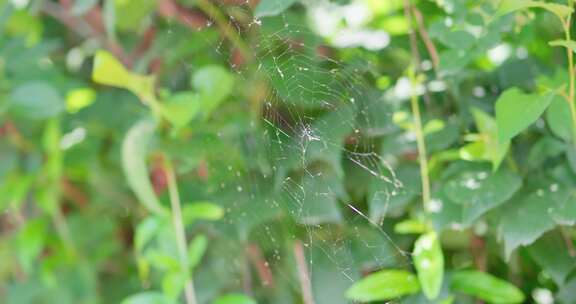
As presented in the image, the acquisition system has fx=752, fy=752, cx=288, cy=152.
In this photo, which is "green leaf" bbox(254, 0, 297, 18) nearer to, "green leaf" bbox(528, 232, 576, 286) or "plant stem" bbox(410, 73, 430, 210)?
"plant stem" bbox(410, 73, 430, 210)

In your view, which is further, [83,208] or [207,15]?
[83,208]

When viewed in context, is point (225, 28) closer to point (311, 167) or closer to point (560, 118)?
point (311, 167)

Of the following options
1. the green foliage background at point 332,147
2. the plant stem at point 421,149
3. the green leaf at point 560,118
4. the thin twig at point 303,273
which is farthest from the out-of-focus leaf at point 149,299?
the green leaf at point 560,118

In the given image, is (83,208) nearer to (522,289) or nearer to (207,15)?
(207,15)

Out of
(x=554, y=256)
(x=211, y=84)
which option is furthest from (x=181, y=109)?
(x=554, y=256)

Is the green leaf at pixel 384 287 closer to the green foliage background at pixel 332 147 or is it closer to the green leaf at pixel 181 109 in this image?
the green foliage background at pixel 332 147

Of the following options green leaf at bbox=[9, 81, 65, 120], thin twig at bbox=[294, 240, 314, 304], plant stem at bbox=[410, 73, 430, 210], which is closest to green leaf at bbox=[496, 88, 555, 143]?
plant stem at bbox=[410, 73, 430, 210]

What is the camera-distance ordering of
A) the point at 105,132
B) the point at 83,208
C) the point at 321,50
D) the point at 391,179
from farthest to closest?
the point at 83,208 < the point at 105,132 < the point at 321,50 < the point at 391,179

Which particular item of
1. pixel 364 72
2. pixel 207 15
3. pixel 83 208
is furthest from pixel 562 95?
pixel 83 208
